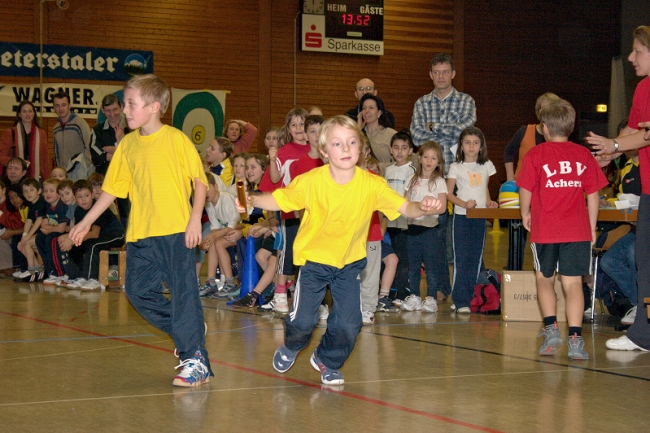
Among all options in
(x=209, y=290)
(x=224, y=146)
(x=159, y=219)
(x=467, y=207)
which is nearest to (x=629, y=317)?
(x=467, y=207)

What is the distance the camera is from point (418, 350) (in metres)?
5.34

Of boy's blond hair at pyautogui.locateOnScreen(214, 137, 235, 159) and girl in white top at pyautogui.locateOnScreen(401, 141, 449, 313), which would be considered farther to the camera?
boy's blond hair at pyautogui.locateOnScreen(214, 137, 235, 159)

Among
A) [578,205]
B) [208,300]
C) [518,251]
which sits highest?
[578,205]

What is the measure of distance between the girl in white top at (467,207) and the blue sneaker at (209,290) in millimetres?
2599

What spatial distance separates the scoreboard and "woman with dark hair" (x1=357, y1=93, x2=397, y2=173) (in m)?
9.02

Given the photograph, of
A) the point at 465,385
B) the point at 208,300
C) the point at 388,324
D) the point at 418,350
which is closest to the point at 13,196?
the point at 208,300

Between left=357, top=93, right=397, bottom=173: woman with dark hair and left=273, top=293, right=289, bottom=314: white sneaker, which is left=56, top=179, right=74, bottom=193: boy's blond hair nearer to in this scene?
left=357, top=93, right=397, bottom=173: woman with dark hair

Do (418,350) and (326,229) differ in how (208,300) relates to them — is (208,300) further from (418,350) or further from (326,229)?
(326,229)

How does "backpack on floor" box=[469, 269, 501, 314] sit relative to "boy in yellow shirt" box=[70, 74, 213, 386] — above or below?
below

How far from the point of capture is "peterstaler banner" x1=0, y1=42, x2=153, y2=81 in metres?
15.5

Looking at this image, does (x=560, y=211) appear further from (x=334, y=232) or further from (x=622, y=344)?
(x=334, y=232)

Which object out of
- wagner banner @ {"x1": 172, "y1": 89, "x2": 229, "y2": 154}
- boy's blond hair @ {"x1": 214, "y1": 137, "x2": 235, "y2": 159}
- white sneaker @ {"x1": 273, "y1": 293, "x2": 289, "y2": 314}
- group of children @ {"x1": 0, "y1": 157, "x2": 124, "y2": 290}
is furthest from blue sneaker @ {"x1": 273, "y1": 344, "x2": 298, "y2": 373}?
wagner banner @ {"x1": 172, "y1": 89, "x2": 229, "y2": 154}

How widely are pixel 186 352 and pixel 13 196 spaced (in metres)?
8.08

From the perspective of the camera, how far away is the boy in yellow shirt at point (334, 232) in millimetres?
4309
